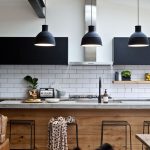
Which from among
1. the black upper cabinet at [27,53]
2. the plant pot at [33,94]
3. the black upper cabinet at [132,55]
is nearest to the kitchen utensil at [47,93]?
the plant pot at [33,94]

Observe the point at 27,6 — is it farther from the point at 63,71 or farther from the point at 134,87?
the point at 134,87

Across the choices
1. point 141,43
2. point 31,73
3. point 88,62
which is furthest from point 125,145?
point 31,73

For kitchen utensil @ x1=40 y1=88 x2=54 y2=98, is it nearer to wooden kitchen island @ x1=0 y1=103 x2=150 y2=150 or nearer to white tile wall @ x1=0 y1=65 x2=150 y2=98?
white tile wall @ x1=0 y1=65 x2=150 y2=98

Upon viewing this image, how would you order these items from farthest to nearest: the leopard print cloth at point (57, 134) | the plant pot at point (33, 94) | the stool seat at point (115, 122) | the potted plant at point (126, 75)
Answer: the potted plant at point (126, 75)
the plant pot at point (33, 94)
the stool seat at point (115, 122)
the leopard print cloth at point (57, 134)

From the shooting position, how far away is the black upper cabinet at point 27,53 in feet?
22.9

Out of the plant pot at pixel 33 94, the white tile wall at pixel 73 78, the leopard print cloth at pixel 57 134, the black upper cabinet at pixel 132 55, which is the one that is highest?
the black upper cabinet at pixel 132 55

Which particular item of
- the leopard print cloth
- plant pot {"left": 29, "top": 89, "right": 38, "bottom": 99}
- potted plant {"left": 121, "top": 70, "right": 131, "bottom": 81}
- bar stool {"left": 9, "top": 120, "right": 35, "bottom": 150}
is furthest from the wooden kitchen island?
potted plant {"left": 121, "top": 70, "right": 131, "bottom": 81}

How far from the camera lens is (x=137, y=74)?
7488 millimetres

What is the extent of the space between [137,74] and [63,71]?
5.77 feet

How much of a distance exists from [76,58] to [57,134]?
300 centimetres

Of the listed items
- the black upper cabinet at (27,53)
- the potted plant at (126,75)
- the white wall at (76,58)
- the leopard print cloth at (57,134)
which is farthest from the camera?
the white wall at (76,58)

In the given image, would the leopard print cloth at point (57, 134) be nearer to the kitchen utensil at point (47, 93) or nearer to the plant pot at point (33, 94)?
the plant pot at point (33, 94)

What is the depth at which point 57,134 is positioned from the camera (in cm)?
481

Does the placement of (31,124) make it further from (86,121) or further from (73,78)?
(73,78)
